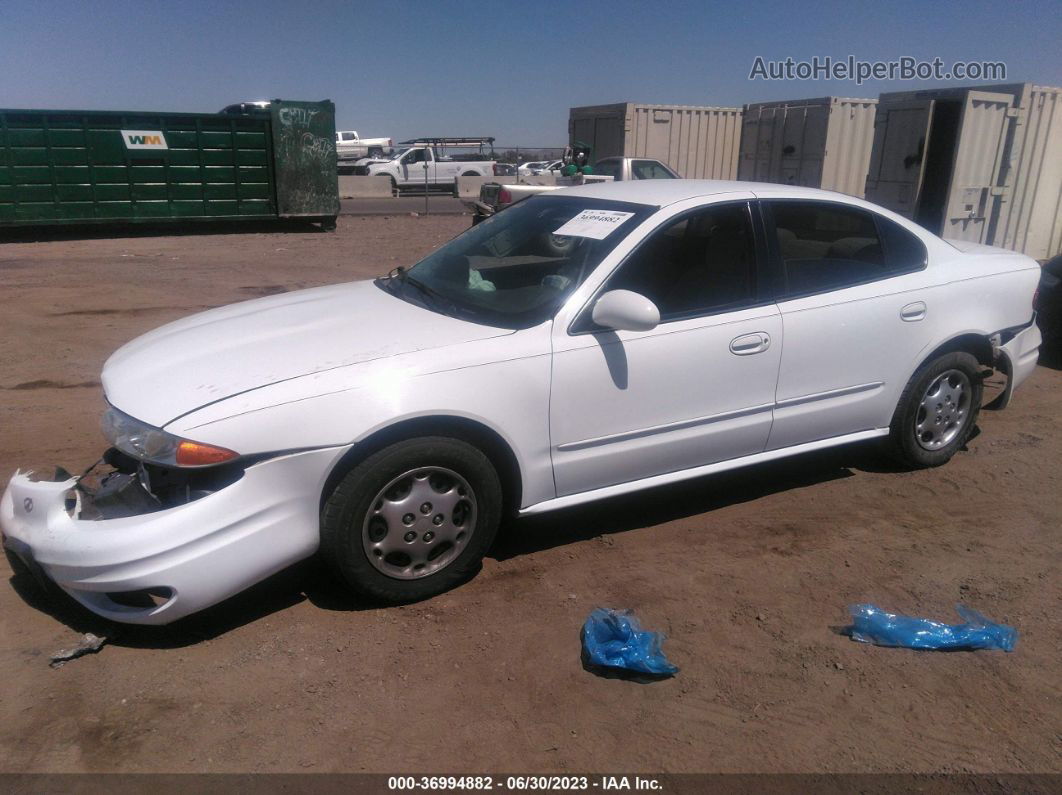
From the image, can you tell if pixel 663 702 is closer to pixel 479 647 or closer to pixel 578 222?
pixel 479 647

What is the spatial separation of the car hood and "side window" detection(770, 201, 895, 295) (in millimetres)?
1661

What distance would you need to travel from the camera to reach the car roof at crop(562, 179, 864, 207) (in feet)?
13.4

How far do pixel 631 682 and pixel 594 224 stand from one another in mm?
2079

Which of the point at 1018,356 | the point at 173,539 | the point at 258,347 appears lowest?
the point at 173,539

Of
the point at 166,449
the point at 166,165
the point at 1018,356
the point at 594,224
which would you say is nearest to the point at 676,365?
the point at 594,224

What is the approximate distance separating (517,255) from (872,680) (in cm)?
246

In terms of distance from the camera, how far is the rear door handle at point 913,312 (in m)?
4.41

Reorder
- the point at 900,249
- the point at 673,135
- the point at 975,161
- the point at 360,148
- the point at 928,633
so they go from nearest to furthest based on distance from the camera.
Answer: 1. the point at 928,633
2. the point at 900,249
3. the point at 975,161
4. the point at 673,135
5. the point at 360,148

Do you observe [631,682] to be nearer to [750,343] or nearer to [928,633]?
[928,633]

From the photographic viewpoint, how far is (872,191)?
1115cm

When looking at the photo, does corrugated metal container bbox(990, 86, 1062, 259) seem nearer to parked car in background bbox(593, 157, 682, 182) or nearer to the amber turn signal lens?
parked car in background bbox(593, 157, 682, 182)

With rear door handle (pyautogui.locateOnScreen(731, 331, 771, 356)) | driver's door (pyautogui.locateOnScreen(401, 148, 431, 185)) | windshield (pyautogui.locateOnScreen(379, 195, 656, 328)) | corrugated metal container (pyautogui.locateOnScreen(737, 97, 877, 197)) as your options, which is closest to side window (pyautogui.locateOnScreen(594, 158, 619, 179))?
corrugated metal container (pyautogui.locateOnScreen(737, 97, 877, 197))

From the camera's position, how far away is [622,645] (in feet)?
10.3

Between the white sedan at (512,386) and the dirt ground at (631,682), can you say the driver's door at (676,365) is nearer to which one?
the white sedan at (512,386)
